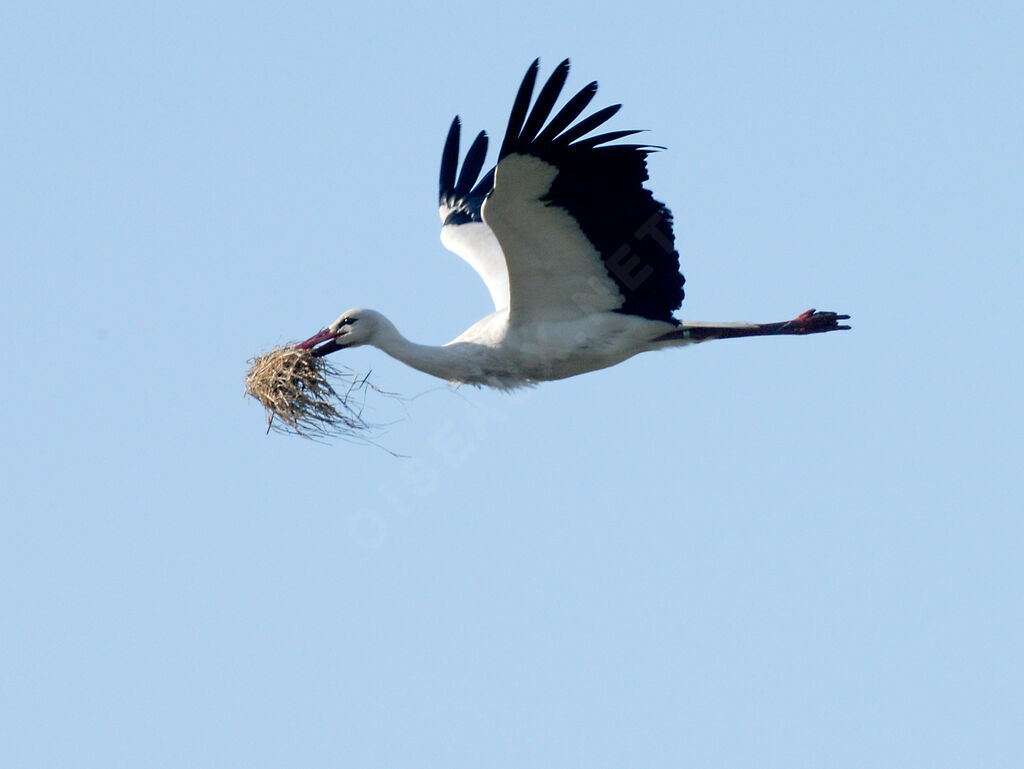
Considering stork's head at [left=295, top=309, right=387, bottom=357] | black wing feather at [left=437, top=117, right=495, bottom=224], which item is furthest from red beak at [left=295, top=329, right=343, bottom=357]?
black wing feather at [left=437, top=117, right=495, bottom=224]

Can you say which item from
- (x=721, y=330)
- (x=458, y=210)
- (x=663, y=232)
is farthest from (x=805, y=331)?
(x=458, y=210)

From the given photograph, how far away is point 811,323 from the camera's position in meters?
9.80

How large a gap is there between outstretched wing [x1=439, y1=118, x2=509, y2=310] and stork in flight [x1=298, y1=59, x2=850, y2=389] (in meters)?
0.82

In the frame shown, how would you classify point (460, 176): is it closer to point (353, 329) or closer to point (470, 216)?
point (470, 216)

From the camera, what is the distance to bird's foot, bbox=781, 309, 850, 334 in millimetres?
9805

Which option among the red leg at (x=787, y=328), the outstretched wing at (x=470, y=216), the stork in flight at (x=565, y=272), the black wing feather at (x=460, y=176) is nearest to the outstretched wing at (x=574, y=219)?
the stork in flight at (x=565, y=272)

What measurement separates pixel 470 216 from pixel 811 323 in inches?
108

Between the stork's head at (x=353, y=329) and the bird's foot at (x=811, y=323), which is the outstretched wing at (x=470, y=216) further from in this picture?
the bird's foot at (x=811, y=323)

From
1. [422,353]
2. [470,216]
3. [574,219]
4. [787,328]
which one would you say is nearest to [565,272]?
[574,219]

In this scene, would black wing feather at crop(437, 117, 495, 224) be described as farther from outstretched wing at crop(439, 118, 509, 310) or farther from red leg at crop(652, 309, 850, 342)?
red leg at crop(652, 309, 850, 342)

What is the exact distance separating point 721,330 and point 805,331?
2.00 ft

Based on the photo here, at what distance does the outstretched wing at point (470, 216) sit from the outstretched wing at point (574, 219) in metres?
1.34

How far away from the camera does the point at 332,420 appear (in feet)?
29.7

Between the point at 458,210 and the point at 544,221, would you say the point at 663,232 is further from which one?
the point at 458,210
